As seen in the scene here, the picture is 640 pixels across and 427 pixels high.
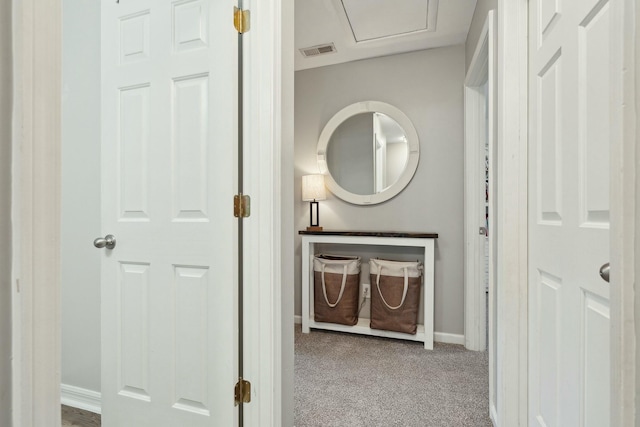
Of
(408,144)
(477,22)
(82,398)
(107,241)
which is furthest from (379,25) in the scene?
(82,398)

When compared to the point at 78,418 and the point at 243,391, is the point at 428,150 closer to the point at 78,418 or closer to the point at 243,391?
the point at 243,391

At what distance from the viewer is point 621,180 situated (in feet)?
1.13

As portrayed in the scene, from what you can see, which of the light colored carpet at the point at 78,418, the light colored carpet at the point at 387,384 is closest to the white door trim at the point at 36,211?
the light colored carpet at the point at 387,384

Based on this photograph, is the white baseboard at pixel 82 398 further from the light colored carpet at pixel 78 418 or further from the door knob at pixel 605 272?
the door knob at pixel 605 272

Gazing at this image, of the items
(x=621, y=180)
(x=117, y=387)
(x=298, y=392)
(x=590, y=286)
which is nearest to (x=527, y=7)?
(x=590, y=286)

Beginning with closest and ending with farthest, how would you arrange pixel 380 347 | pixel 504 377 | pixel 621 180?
pixel 621 180
pixel 504 377
pixel 380 347

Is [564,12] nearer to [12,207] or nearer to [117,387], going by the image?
[12,207]

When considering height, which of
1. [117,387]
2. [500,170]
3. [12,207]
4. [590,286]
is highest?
[500,170]

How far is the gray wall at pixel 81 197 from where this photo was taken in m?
1.68

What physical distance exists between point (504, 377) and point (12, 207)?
165 cm

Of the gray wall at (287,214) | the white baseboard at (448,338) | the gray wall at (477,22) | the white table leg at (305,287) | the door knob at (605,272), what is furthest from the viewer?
the white table leg at (305,287)

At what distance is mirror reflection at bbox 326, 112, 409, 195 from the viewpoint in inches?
110

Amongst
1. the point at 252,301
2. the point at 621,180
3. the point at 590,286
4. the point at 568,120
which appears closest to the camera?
the point at 621,180

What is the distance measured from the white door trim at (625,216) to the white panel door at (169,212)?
1.11m
